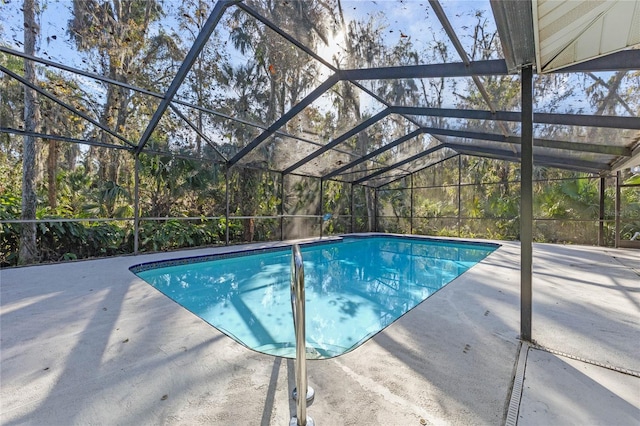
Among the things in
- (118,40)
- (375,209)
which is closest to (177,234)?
(118,40)

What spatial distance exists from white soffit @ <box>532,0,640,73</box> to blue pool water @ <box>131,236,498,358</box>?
2447 millimetres

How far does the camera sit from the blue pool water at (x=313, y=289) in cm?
292

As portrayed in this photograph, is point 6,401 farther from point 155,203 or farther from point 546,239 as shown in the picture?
point 546,239

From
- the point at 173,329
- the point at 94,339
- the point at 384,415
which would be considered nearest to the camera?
the point at 384,415

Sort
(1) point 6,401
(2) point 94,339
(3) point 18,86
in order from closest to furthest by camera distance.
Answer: (1) point 6,401, (2) point 94,339, (3) point 18,86

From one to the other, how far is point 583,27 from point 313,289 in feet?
13.6

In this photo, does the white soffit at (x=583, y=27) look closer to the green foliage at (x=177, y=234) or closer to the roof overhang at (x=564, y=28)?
the roof overhang at (x=564, y=28)

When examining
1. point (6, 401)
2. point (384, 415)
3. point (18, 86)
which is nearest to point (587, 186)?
point (384, 415)

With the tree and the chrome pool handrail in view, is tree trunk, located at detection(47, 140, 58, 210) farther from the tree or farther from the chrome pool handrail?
the chrome pool handrail

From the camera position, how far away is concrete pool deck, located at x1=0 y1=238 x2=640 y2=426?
1293 millimetres

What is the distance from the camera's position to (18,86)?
4.94 meters

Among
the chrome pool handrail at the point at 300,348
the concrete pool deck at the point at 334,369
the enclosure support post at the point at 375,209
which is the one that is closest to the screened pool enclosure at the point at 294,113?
the concrete pool deck at the point at 334,369

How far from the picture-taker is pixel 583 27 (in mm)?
1703

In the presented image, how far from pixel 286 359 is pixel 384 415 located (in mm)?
745
